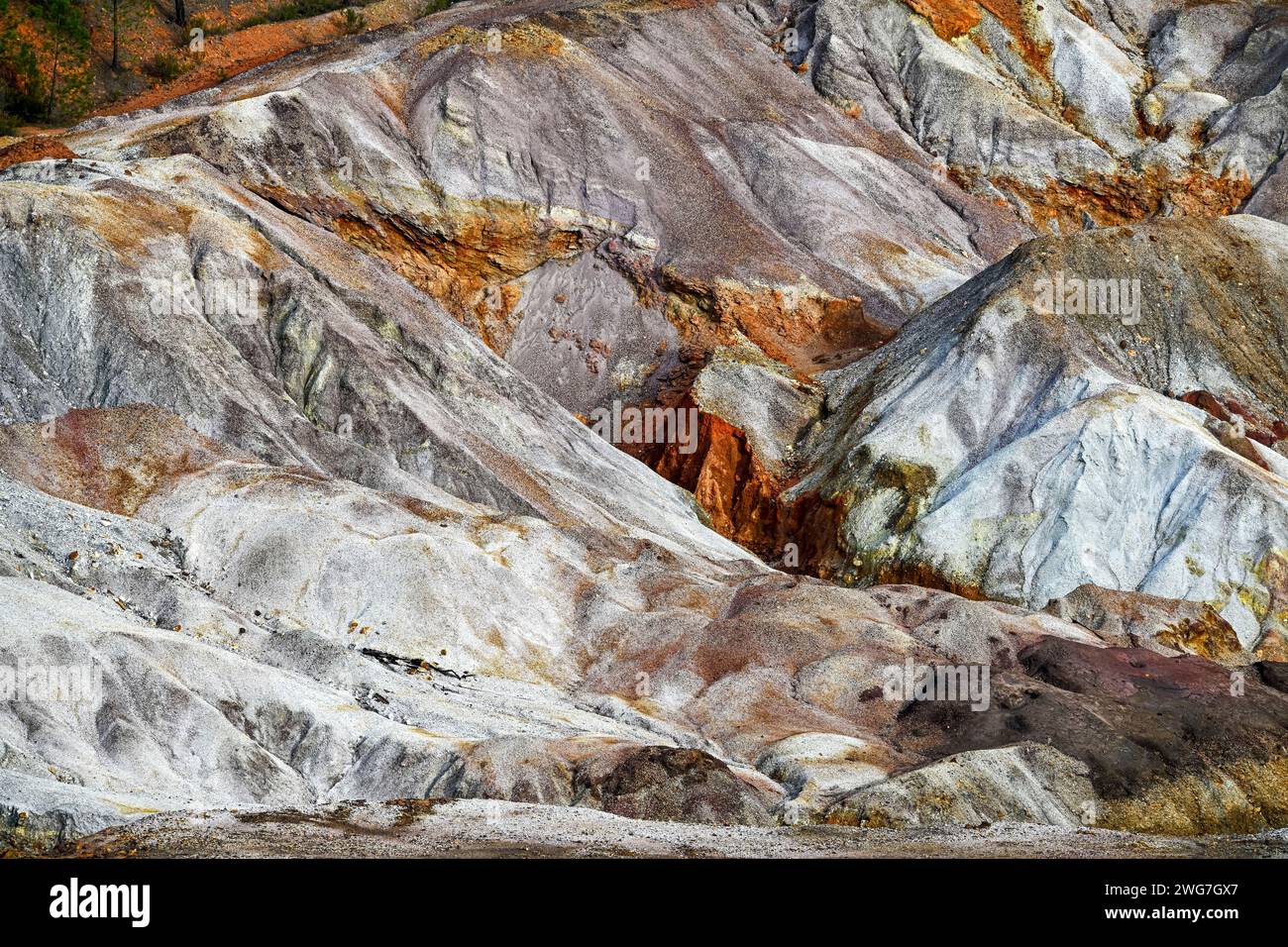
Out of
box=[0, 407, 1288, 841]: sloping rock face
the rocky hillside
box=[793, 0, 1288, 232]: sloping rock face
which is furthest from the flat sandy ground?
box=[793, 0, 1288, 232]: sloping rock face

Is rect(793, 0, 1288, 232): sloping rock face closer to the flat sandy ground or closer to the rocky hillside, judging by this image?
the rocky hillside

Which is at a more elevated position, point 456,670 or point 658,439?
point 658,439

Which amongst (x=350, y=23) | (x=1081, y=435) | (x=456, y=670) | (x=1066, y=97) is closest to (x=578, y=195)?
(x=350, y=23)

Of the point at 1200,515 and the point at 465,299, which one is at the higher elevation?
the point at 465,299

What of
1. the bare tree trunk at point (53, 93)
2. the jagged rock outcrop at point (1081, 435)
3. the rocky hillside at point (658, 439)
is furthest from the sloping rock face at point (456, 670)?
the bare tree trunk at point (53, 93)

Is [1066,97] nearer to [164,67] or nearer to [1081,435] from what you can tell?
[1081,435]

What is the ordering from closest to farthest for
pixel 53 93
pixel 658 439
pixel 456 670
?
1. pixel 456 670
2. pixel 658 439
3. pixel 53 93

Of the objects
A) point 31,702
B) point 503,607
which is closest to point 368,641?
point 503,607
